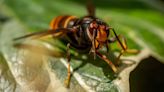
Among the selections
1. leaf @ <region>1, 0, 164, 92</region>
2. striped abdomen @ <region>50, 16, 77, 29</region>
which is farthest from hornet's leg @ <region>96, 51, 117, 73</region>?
striped abdomen @ <region>50, 16, 77, 29</region>

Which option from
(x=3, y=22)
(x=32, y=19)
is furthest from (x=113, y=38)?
(x=3, y=22)

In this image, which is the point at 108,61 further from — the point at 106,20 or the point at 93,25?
the point at 106,20

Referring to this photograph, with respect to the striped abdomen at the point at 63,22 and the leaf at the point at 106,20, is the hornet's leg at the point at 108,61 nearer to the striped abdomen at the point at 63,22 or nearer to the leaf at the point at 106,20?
the leaf at the point at 106,20

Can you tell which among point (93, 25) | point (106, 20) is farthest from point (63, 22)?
point (106, 20)

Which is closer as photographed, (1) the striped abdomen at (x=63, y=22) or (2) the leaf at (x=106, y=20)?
(2) the leaf at (x=106, y=20)

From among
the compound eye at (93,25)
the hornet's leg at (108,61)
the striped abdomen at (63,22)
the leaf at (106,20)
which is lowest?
the leaf at (106,20)

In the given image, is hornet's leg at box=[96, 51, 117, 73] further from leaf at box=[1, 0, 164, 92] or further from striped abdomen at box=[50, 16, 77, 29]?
striped abdomen at box=[50, 16, 77, 29]

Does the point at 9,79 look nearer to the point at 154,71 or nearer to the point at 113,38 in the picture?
the point at 113,38

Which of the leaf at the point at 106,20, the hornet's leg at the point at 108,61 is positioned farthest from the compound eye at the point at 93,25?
the leaf at the point at 106,20
